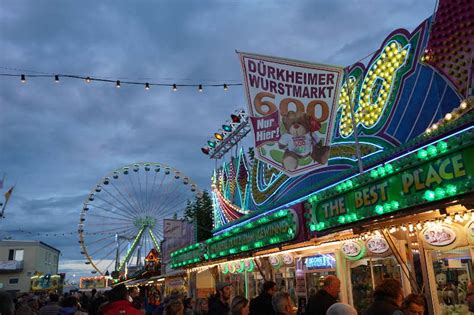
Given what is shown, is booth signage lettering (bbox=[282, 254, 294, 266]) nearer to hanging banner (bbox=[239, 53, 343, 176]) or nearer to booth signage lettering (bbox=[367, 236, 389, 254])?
booth signage lettering (bbox=[367, 236, 389, 254])

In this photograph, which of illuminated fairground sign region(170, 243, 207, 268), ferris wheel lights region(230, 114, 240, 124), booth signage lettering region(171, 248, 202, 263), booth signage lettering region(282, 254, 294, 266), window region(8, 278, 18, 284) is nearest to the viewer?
booth signage lettering region(282, 254, 294, 266)

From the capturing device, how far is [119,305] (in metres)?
3.93

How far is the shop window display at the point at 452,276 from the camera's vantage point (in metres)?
6.91

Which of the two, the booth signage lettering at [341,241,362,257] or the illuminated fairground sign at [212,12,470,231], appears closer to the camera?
the illuminated fairground sign at [212,12,470,231]

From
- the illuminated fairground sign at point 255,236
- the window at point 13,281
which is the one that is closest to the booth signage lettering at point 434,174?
the illuminated fairground sign at point 255,236

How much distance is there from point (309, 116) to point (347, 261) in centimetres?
380

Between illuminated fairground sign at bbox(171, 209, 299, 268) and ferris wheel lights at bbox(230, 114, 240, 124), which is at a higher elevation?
ferris wheel lights at bbox(230, 114, 240, 124)

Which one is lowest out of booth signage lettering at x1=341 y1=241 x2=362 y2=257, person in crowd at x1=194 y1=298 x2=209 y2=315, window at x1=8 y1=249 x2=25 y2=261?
person in crowd at x1=194 y1=298 x2=209 y2=315

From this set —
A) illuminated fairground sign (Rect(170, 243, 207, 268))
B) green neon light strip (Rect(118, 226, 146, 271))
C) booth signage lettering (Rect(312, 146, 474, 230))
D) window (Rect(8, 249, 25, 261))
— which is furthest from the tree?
window (Rect(8, 249, 25, 261))

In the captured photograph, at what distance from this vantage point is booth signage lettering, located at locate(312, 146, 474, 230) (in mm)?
4414

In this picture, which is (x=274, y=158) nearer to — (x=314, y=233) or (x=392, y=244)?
(x=314, y=233)

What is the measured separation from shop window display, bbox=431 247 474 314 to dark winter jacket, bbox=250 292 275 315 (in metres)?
3.56

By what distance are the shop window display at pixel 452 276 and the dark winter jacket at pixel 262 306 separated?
3561 millimetres

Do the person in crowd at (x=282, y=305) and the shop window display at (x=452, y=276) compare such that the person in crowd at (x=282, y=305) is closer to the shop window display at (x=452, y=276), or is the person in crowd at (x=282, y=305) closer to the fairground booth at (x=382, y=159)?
the fairground booth at (x=382, y=159)
